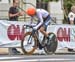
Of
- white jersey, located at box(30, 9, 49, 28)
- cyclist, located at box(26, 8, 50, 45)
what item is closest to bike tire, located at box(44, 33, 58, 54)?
cyclist, located at box(26, 8, 50, 45)

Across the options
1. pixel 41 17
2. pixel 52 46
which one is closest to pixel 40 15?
pixel 41 17

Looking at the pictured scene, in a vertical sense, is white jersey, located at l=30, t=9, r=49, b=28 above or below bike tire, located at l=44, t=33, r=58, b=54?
above

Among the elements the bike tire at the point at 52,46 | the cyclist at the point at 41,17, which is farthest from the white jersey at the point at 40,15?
the bike tire at the point at 52,46

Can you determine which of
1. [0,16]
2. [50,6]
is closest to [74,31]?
[0,16]

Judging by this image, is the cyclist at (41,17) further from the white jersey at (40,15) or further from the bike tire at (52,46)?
the bike tire at (52,46)

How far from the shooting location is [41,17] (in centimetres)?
1202

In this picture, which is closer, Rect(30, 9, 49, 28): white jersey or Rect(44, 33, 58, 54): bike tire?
Rect(30, 9, 49, 28): white jersey

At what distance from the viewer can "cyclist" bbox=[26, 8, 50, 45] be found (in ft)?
39.1

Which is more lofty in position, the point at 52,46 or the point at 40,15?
A: the point at 40,15

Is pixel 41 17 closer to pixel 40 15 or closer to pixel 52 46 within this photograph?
pixel 40 15

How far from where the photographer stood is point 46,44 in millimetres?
12664

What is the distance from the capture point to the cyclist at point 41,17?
39.1 feet

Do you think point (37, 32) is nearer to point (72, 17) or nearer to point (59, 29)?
point (59, 29)

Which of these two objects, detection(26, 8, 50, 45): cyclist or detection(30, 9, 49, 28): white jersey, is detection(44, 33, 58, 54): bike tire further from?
detection(30, 9, 49, 28): white jersey
